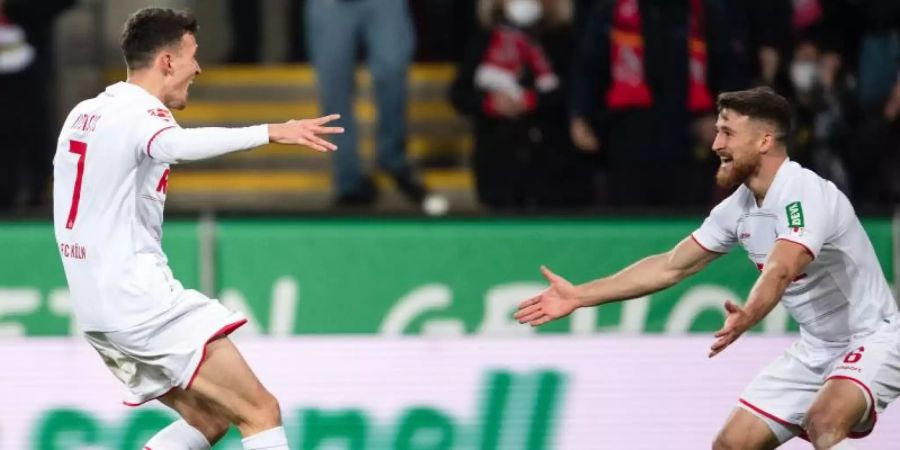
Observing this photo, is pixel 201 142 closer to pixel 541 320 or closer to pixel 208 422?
pixel 208 422

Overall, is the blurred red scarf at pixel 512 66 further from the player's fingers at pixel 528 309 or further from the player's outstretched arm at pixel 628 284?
the player's fingers at pixel 528 309

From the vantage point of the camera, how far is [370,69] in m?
8.90

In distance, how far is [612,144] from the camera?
8609 millimetres

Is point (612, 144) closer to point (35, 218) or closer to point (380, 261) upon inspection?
point (380, 261)

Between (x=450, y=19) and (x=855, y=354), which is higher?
(x=450, y=19)

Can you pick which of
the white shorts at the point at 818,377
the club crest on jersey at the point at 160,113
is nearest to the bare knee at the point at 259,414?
the club crest on jersey at the point at 160,113

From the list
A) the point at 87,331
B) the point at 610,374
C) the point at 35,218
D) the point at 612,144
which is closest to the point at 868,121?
the point at 612,144

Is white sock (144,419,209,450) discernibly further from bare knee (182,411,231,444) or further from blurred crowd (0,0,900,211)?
blurred crowd (0,0,900,211)

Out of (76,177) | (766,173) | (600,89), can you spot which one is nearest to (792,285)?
(766,173)

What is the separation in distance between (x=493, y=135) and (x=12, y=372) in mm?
3169

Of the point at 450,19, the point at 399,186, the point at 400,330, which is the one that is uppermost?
the point at 450,19

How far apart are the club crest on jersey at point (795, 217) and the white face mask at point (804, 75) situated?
3.66m

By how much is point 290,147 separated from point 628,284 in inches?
166

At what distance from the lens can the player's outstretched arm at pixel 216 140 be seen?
514 centimetres
